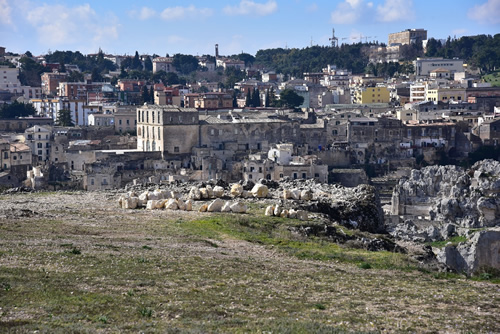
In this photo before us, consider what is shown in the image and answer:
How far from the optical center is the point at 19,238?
23797mm

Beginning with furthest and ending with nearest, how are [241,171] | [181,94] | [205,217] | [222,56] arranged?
1. [222,56]
2. [181,94]
3. [241,171]
4. [205,217]

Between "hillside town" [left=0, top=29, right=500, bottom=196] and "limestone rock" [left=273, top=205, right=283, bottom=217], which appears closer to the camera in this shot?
"limestone rock" [left=273, top=205, right=283, bottom=217]

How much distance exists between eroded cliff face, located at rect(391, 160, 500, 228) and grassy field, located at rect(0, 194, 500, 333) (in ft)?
85.1

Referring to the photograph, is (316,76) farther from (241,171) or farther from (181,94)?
(241,171)

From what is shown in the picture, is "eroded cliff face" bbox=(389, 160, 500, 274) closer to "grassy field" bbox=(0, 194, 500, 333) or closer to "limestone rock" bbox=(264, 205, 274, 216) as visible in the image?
"limestone rock" bbox=(264, 205, 274, 216)

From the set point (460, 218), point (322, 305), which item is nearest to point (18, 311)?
point (322, 305)

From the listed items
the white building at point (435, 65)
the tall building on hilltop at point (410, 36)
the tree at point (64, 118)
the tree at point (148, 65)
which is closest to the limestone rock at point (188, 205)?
the tree at point (64, 118)

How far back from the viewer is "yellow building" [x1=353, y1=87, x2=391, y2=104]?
356 ft

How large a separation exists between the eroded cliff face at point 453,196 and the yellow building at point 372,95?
51038mm

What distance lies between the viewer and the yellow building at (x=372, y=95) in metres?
108

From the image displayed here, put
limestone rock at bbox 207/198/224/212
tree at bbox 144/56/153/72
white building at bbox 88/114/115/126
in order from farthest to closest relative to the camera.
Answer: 1. tree at bbox 144/56/153/72
2. white building at bbox 88/114/115/126
3. limestone rock at bbox 207/198/224/212

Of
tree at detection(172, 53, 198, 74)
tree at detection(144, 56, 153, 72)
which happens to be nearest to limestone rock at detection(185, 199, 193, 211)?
tree at detection(144, 56, 153, 72)

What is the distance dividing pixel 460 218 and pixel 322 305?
119ft

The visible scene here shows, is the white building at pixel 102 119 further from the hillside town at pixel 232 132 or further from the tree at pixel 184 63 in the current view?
the tree at pixel 184 63
